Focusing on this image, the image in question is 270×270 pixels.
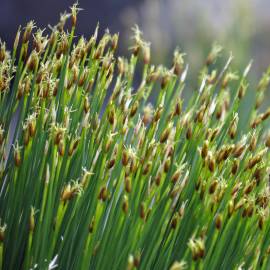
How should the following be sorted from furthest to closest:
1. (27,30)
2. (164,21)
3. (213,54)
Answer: (164,21)
(213,54)
(27,30)

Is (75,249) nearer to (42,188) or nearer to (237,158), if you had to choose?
(42,188)

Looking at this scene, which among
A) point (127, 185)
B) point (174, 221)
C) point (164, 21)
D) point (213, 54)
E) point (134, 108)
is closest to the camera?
point (127, 185)

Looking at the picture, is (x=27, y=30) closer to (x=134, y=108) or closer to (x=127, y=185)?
(x=134, y=108)

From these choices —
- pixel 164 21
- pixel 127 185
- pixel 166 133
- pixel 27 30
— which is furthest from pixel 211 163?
pixel 164 21

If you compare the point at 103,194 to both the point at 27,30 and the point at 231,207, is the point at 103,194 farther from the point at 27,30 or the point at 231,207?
the point at 27,30

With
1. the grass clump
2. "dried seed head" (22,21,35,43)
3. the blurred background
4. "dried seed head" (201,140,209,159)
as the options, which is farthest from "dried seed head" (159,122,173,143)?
the blurred background

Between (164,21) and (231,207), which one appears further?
(164,21)

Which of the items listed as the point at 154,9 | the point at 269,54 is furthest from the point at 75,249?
the point at 269,54

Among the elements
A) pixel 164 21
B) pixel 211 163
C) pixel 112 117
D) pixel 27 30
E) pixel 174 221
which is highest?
pixel 164 21

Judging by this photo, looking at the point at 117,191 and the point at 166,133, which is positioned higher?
the point at 166,133

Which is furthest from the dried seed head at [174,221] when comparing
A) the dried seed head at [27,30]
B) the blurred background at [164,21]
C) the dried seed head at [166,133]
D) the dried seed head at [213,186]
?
the blurred background at [164,21]
